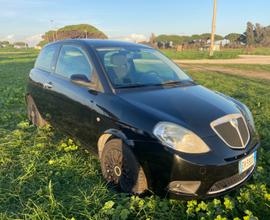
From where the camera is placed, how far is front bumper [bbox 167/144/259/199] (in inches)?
115

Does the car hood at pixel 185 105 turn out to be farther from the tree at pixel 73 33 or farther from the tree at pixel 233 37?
the tree at pixel 73 33

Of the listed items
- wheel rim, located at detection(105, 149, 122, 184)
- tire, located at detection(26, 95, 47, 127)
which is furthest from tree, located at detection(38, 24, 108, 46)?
wheel rim, located at detection(105, 149, 122, 184)

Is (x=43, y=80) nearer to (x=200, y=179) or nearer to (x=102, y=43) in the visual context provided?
(x=102, y=43)

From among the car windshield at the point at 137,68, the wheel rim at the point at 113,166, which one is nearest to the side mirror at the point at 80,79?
the car windshield at the point at 137,68

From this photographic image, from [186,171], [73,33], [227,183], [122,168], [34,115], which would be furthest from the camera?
[73,33]

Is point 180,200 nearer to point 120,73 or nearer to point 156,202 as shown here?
point 156,202

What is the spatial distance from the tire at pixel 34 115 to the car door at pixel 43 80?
13 cm

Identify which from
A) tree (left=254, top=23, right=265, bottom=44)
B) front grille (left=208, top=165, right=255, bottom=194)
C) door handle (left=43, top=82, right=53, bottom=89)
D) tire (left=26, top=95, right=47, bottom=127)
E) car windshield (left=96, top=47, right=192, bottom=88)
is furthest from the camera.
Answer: tree (left=254, top=23, right=265, bottom=44)

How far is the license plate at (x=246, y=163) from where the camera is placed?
3123 mm

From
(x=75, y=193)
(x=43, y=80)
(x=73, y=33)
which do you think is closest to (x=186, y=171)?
(x=75, y=193)

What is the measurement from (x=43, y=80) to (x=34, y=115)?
1007mm

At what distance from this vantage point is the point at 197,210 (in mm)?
3074

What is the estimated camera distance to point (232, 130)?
3.22m

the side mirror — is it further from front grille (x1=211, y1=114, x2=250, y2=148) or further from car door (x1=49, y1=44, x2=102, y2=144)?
front grille (x1=211, y1=114, x2=250, y2=148)
